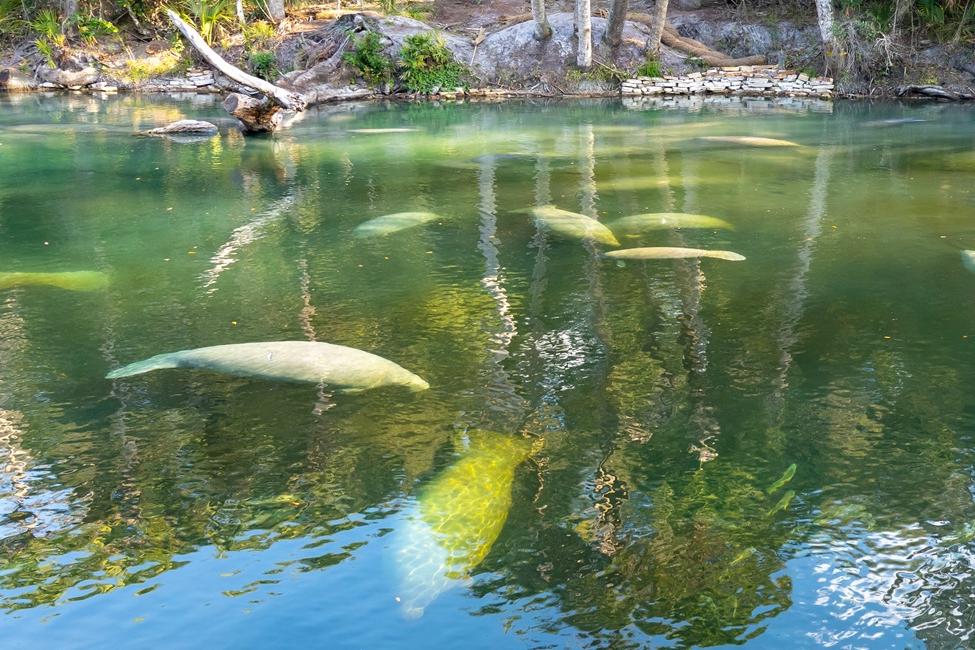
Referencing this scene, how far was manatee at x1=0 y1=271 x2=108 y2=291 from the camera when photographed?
25.9 ft

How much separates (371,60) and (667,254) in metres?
18.3

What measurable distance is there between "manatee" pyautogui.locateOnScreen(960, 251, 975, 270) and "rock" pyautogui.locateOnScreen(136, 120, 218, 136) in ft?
32.5

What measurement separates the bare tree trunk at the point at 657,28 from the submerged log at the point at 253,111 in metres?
10.2

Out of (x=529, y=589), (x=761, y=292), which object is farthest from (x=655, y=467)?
Answer: (x=761, y=292)

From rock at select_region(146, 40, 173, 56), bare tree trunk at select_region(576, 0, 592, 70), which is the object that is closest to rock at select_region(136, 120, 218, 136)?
bare tree trunk at select_region(576, 0, 592, 70)

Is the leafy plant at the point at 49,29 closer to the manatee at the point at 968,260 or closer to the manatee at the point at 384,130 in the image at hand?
the manatee at the point at 384,130

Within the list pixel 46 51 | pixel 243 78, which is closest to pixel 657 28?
pixel 243 78

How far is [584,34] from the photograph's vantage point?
2327cm

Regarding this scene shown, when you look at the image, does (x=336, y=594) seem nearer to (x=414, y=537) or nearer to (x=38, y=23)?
(x=414, y=537)

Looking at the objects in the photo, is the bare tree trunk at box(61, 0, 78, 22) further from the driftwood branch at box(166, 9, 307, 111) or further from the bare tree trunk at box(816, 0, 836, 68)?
the bare tree trunk at box(816, 0, 836, 68)

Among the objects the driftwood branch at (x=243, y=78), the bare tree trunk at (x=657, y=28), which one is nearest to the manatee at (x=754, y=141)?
the driftwood branch at (x=243, y=78)

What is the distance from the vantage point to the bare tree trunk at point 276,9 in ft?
93.1

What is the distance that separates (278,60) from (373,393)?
22483 mm

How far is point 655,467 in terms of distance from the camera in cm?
481
